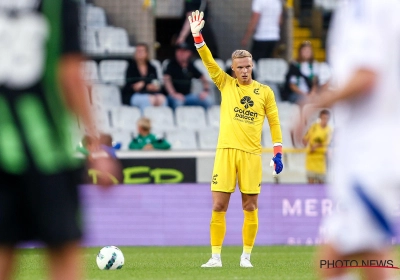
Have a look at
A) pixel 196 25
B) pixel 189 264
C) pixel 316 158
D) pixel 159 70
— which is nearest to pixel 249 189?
pixel 189 264

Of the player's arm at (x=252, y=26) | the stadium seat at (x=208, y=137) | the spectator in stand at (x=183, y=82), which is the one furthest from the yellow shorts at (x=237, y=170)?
the player's arm at (x=252, y=26)

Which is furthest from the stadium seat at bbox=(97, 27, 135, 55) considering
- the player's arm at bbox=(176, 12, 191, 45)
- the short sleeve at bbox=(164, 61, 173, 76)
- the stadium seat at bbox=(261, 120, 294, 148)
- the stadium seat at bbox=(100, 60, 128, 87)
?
the stadium seat at bbox=(261, 120, 294, 148)

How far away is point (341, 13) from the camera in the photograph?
4.51 metres

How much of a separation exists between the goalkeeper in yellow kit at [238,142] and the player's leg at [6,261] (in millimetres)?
6450

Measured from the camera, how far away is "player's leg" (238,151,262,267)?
424 inches

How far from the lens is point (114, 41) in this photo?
1822 cm

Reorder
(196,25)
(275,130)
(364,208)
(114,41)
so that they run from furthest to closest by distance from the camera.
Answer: (114,41), (275,130), (196,25), (364,208)

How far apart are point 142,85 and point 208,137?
1.37 m

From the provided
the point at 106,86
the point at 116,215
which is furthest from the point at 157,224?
the point at 106,86

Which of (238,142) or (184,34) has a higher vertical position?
(184,34)

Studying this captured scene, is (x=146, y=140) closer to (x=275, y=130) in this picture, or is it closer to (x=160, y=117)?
(x=160, y=117)

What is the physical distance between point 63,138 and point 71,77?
0.26 metres

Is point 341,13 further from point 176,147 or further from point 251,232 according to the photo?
point 176,147

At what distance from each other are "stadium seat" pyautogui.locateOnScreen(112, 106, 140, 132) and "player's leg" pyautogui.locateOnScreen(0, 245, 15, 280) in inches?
480
